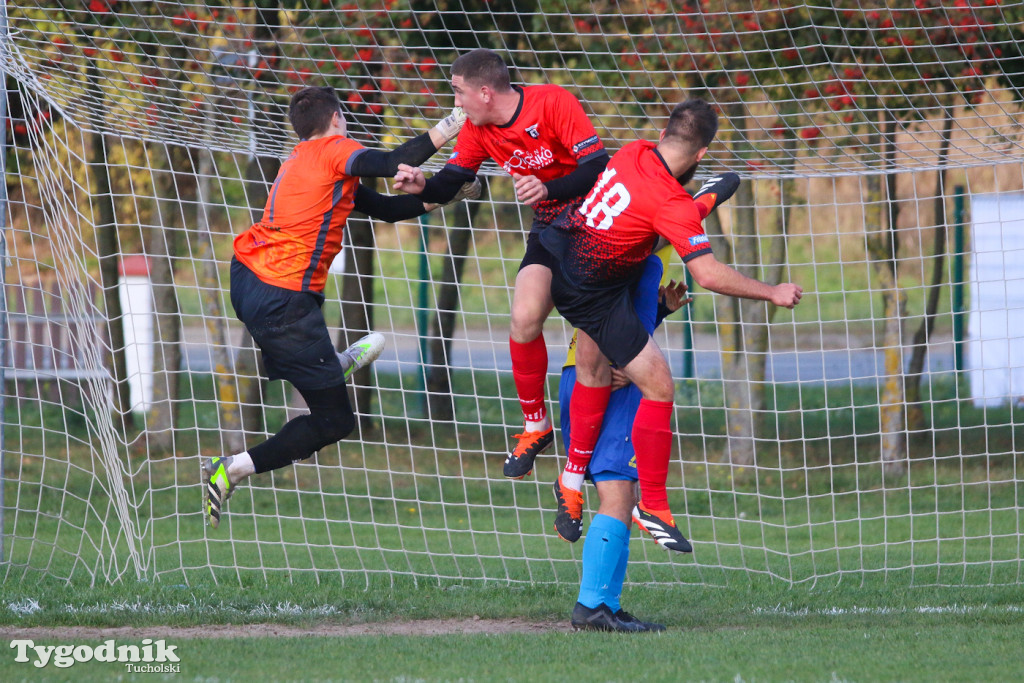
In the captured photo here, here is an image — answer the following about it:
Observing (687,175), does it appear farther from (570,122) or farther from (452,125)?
(452,125)

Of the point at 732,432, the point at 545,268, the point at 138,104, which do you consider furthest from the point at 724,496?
the point at 138,104

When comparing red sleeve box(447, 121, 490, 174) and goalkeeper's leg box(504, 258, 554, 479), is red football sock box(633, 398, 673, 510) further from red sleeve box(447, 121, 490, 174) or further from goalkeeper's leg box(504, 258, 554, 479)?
red sleeve box(447, 121, 490, 174)

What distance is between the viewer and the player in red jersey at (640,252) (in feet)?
15.6

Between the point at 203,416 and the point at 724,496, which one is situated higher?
the point at 203,416

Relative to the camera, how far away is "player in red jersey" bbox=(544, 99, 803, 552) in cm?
476

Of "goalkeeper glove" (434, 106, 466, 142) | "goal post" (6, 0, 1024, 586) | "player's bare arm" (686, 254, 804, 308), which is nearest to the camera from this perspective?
"player's bare arm" (686, 254, 804, 308)

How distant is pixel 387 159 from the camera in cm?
490

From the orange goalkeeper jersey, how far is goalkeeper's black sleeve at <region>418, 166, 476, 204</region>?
0.36 metres

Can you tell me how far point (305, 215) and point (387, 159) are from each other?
1.69 feet

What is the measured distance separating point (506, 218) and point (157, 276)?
7.81 m

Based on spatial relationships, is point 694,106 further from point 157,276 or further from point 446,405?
point 157,276

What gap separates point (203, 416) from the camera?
14453mm

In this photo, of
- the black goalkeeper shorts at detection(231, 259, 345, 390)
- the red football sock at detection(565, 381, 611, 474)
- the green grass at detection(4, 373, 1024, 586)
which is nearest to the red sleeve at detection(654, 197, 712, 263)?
the red football sock at detection(565, 381, 611, 474)

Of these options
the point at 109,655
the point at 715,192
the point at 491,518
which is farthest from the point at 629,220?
the point at 491,518
